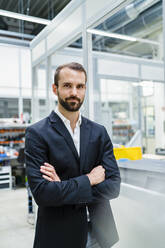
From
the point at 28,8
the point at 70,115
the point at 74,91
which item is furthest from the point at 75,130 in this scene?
the point at 28,8

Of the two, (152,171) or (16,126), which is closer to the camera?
(152,171)

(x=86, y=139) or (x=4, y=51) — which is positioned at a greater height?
(x=4, y=51)

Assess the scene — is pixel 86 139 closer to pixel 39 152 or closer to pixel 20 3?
pixel 39 152

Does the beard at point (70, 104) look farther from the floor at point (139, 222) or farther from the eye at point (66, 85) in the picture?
the floor at point (139, 222)

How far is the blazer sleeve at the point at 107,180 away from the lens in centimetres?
141

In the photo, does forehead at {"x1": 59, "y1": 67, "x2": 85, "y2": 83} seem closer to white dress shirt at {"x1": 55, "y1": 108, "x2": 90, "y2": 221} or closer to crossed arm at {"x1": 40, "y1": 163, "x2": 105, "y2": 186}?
white dress shirt at {"x1": 55, "y1": 108, "x2": 90, "y2": 221}

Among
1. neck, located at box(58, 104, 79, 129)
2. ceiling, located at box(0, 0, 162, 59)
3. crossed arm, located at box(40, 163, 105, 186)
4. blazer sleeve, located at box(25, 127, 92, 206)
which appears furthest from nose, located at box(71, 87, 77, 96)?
ceiling, located at box(0, 0, 162, 59)

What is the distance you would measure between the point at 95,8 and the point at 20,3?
4.44 metres

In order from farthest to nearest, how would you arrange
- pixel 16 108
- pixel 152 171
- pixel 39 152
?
pixel 16 108 → pixel 152 171 → pixel 39 152

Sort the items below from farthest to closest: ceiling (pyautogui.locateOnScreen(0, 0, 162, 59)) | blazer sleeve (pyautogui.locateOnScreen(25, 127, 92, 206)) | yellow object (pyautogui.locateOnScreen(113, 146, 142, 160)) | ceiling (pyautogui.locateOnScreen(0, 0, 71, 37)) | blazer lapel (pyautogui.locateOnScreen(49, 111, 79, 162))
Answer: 1. ceiling (pyautogui.locateOnScreen(0, 0, 71, 37))
2. ceiling (pyautogui.locateOnScreen(0, 0, 162, 59))
3. yellow object (pyautogui.locateOnScreen(113, 146, 142, 160))
4. blazer lapel (pyautogui.locateOnScreen(49, 111, 79, 162))
5. blazer sleeve (pyautogui.locateOnScreen(25, 127, 92, 206))

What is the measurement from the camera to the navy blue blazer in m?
1.30

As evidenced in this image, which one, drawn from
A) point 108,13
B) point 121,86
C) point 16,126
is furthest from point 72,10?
point 121,86

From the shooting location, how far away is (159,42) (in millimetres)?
8445

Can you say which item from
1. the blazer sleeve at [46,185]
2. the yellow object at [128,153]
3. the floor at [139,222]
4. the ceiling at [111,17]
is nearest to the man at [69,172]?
the blazer sleeve at [46,185]
